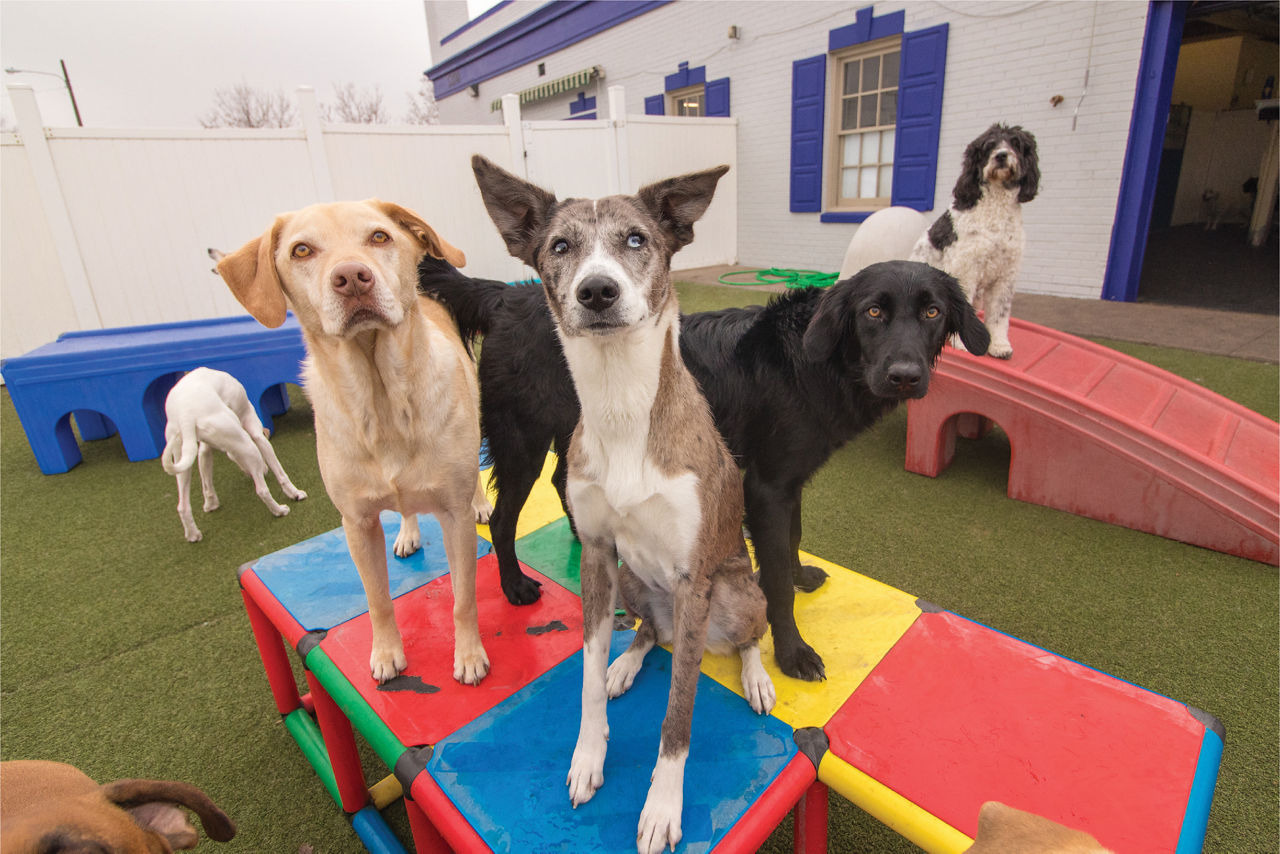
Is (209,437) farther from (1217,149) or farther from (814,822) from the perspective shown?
(1217,149)

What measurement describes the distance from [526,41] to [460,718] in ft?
60.8

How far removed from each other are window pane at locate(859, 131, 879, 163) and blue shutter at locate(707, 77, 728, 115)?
9.44 feet

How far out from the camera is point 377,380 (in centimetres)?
170

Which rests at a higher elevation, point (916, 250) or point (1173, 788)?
point (916, 250)

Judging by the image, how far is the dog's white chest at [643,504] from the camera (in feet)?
4.58

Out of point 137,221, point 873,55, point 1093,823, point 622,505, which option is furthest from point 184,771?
point 873,55

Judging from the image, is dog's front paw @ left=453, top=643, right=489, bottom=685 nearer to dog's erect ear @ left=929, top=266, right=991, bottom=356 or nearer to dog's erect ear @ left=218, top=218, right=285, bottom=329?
dog's erect ear @ left=218, top=218, right=285, bottom=329

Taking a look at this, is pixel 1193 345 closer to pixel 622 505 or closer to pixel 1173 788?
pixel 1173 788

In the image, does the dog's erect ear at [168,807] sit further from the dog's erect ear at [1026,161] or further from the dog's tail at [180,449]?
the dog's erect ear at [1026,161]

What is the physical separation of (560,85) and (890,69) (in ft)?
30.0

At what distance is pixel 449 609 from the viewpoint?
2258mm

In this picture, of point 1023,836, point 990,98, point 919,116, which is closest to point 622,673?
point 1023,836

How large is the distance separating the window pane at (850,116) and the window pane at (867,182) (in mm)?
→ 643

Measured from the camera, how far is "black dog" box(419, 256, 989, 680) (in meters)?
1.94
